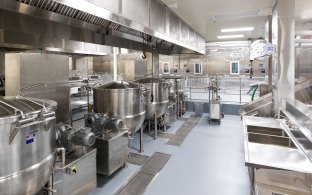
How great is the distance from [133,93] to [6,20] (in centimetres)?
162

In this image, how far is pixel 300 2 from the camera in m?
3.17

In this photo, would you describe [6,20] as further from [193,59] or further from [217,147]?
[193,59]

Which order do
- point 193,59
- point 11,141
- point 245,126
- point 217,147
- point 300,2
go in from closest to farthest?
point 11,141, point 245,126, point 300,2, point 217,147, point 193,59

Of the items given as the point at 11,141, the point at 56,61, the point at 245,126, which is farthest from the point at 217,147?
the point at 11,141

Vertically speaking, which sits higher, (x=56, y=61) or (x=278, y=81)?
(x=56, y=61)

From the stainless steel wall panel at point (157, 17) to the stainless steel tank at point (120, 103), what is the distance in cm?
92

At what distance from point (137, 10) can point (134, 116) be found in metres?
1.41

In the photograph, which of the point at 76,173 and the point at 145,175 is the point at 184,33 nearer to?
the point at 145,175

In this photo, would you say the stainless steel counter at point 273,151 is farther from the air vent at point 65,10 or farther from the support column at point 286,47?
the air vent at point 65,10

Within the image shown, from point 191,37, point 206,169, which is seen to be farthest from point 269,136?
point 191,37

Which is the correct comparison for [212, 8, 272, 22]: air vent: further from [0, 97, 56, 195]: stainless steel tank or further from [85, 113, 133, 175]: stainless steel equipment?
[0, 97, 56, 195]: stainless steel tank

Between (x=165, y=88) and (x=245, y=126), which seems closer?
(x=245, y=126)

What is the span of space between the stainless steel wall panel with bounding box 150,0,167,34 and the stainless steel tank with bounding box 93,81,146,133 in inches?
36.3

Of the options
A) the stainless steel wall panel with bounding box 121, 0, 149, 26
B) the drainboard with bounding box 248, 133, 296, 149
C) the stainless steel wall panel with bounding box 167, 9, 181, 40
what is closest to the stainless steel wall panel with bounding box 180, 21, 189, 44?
the stainless steel wall panel with bounding box 167, 9, 181, 40
